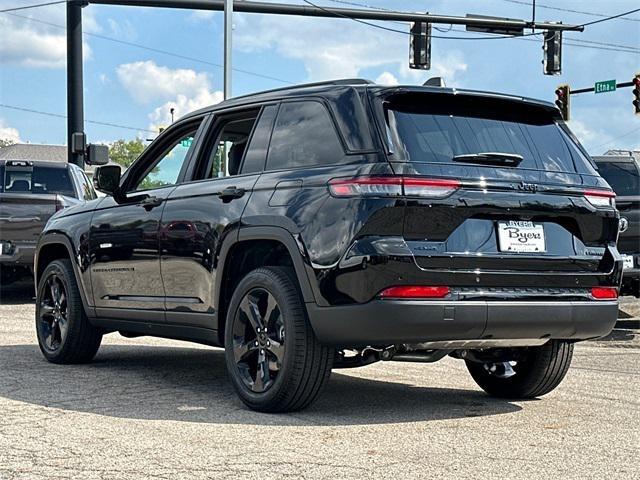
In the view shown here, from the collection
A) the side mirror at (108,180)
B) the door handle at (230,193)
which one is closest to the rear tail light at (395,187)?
the door handle at (230,193)

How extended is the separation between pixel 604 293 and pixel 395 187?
1537mm

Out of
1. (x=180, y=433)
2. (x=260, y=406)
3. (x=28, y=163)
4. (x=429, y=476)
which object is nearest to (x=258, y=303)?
(x=260, y=406)

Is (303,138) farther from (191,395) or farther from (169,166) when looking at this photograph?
(191,395)

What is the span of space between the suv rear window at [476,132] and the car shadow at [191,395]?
1.50m

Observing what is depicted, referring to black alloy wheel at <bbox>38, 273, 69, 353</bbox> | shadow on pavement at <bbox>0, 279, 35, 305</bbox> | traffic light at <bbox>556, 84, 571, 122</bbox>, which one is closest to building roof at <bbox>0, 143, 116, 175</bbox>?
traffic light at <bbox>556, 84, 571, 122</bbox>

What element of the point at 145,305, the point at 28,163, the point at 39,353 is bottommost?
the point at 39,353

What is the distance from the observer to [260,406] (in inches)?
243

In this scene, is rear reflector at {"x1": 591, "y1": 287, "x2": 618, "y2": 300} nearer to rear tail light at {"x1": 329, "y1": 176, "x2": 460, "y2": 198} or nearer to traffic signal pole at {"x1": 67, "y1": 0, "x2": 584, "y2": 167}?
rear tail light at {"x1": 329, "y1": 176, "x2": 460, "y2": 198}

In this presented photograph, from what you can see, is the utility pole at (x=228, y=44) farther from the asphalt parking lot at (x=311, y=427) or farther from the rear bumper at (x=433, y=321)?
the rear bumper at (x=433, y=321)

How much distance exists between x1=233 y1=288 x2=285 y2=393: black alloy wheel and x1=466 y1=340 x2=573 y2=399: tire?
1581 mm

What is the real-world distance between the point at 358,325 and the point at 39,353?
4360 millimetres

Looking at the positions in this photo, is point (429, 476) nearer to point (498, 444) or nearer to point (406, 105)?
point (498, 444)

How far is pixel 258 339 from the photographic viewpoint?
625 centimetres

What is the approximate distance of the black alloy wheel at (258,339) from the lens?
613 cm
